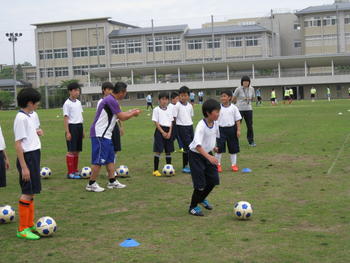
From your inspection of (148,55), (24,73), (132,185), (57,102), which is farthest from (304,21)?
(132,185)

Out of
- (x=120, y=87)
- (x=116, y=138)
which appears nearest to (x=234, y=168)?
(x=116, y=138)

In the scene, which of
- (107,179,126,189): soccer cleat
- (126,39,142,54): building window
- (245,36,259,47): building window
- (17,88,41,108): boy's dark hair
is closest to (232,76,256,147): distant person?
(107,179,126,189): soccer cleat

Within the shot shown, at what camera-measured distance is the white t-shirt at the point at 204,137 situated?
23.6 feet

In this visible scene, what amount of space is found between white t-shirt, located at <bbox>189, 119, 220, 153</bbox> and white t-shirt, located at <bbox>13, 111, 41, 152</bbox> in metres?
2.20

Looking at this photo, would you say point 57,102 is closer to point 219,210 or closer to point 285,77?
point 285,77

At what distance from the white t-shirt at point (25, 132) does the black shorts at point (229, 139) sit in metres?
5.57

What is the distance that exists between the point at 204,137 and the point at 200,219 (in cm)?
119

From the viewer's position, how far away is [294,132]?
20.2 meters

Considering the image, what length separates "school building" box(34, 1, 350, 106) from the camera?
75188mm

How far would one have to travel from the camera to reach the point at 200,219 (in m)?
7.17

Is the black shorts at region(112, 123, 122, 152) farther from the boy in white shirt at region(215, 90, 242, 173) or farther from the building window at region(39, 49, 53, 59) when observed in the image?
the building window at region(39, 49, 53, 59)

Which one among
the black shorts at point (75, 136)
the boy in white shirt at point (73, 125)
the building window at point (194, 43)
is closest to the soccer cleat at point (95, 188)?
the boy in white shirt at point (73, 125)

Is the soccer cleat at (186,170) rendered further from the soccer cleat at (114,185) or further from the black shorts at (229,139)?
the soccer cleat at (114,185)

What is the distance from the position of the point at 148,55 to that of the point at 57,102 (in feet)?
78.2
